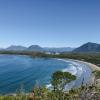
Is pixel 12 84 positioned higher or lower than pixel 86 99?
lower

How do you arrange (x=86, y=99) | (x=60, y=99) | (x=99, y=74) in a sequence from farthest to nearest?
1. (x=99, y=74)
2. (x=60, y=99)
3. (x=86, y=99)

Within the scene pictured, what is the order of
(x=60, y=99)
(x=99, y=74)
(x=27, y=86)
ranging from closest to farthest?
(x=60, y=99), (x=99, y=74), (x=27, y=86)

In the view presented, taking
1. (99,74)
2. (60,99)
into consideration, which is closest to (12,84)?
(99,74)

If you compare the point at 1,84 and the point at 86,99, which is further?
the point at 1,84

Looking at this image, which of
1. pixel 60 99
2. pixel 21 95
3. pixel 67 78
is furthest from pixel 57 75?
pixel 21 95

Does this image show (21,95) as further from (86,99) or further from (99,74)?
(99,74)

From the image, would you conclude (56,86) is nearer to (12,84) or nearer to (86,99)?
(86,99)

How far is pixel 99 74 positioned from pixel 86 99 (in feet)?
66.3

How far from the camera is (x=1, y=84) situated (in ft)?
327

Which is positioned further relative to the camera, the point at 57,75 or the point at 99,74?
the point at 99,74

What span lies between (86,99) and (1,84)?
82.1 metres

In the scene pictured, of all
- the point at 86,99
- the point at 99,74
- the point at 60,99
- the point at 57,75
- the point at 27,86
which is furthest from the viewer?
the point at 27,86

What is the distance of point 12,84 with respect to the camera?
99125mm

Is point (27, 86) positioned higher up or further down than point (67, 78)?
further down
